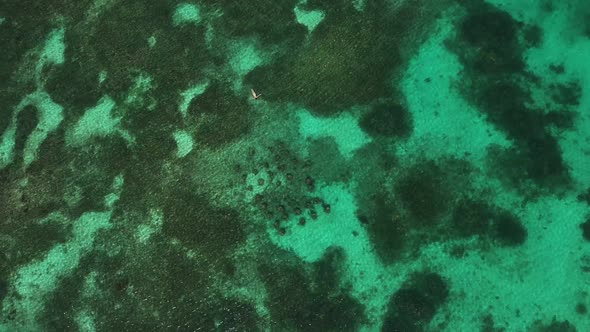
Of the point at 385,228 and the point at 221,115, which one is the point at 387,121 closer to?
the point at 385,228

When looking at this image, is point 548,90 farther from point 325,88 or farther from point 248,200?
point 248,200

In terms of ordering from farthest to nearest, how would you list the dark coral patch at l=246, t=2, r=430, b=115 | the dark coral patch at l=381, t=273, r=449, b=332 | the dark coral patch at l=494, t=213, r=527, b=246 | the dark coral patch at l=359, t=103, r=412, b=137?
the dark coral patch at l=246, t=2, r=430, b=115 → the dark coral patch at l=359, t=103, r=412, b=137 → the dark coral patch at l=494, t=213, r=527, b=246 → the dark coral patch at l=381, t=273, r=449, b=332

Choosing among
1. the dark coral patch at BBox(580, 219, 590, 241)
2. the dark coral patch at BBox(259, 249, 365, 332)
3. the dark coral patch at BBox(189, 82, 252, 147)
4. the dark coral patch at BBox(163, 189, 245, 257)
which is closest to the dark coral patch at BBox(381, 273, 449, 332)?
the dark coral patch at BBox(259, 249, 365, 332)

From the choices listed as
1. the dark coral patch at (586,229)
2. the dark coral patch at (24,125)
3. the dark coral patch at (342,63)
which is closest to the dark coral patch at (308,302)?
the dark coral patch at (342,63)

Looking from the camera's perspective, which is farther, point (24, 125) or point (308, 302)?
point (24, 125)

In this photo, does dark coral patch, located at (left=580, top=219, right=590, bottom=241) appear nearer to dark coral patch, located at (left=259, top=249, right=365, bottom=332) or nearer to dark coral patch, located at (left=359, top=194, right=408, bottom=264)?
dark coral patch, located at (left=359, top=194, right=408, bottom=264)

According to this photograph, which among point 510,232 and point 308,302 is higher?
point 308,302

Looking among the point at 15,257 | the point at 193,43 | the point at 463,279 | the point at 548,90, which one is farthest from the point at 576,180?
the point at 15,257

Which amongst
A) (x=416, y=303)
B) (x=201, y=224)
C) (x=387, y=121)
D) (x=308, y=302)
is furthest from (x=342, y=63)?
(x=416, y=303)
